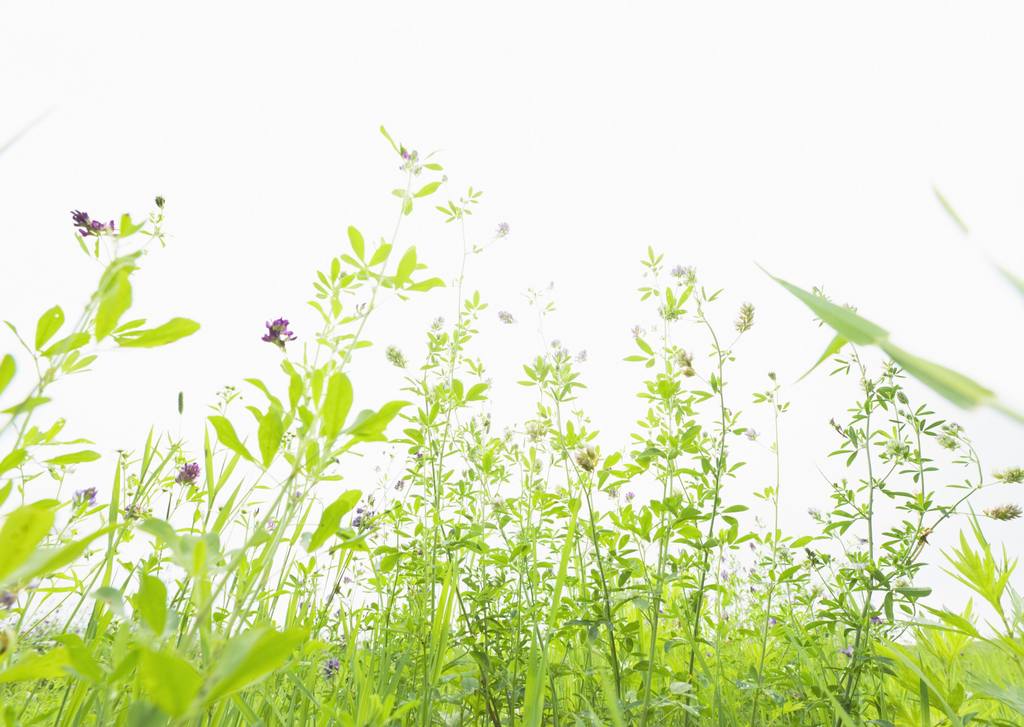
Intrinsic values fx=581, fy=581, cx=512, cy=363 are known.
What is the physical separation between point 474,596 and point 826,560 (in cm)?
145

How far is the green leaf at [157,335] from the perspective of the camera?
0.69 m

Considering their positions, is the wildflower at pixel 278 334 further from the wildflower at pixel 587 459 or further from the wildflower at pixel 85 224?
the wildflower at pixel 587 459

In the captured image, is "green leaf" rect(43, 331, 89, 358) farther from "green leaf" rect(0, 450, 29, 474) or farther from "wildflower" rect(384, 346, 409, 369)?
"wildflower" rect(384, 346, 409, 369)

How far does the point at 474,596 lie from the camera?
87.7 inches

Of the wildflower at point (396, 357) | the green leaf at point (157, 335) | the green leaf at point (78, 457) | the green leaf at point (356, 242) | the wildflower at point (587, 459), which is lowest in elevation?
the green leaf at point (78, 457)

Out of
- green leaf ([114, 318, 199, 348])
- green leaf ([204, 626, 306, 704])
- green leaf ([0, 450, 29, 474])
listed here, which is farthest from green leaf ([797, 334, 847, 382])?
green leaf ([0, 450, 29, 474])

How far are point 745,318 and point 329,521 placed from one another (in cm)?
205

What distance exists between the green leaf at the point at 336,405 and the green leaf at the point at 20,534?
25 centimetres

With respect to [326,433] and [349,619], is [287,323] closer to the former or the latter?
[326,433]

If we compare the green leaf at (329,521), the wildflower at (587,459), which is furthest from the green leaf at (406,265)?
the wildflower at (587,459)

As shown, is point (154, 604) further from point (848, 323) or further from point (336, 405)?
point (848, 323)

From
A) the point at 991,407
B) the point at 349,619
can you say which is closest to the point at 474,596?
the point at 349,619

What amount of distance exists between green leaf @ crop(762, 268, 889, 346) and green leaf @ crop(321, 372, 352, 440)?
1.44 feet

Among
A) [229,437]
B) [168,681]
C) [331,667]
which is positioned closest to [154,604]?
[168,681]
